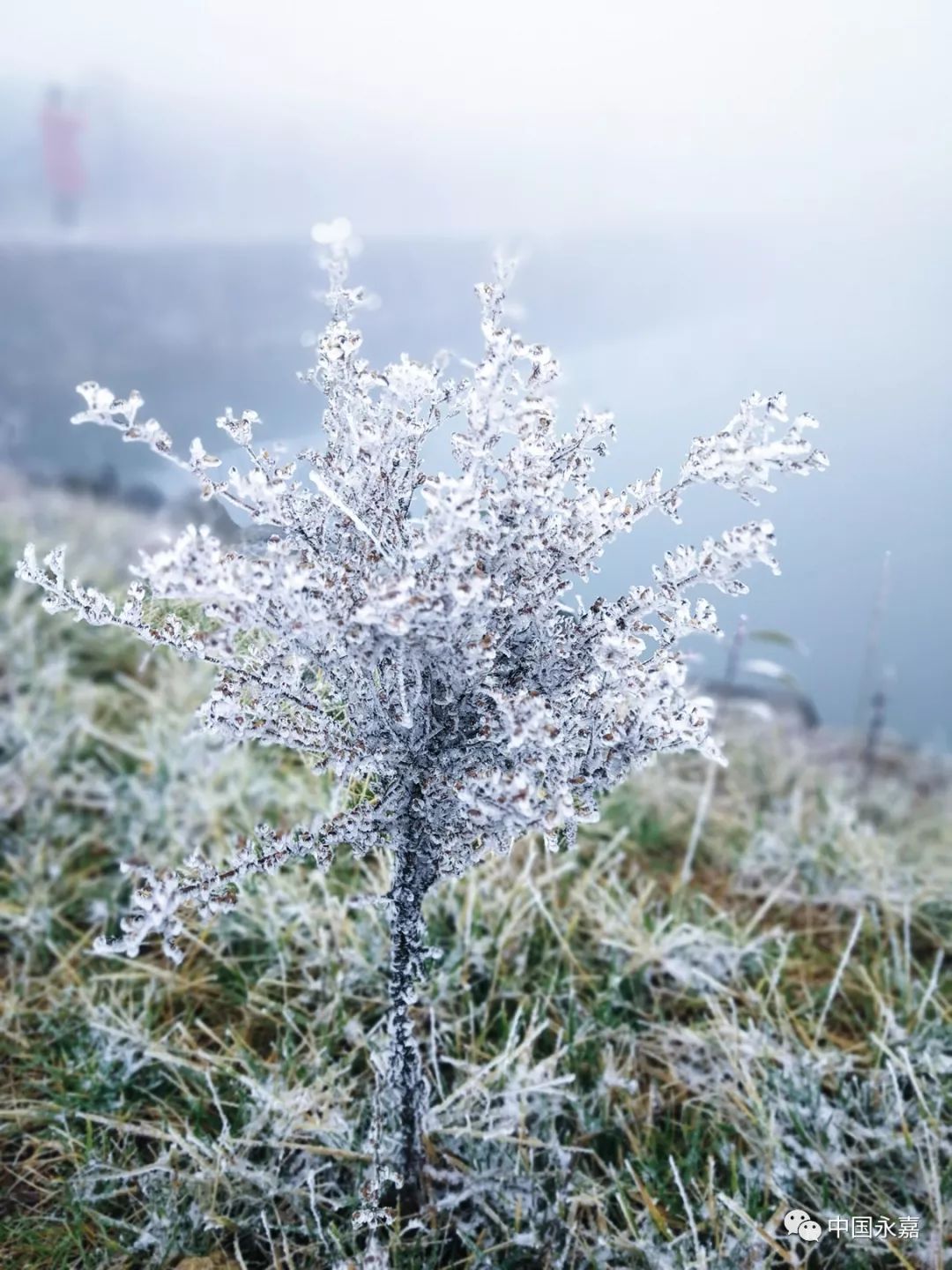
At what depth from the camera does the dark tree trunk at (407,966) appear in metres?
1.50

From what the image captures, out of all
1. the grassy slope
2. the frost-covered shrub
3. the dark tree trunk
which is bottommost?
the grassy slope

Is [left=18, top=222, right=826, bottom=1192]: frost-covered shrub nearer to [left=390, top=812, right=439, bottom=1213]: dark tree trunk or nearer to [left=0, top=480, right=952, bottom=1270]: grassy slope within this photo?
[left=390, top=812, right=439, bottom=1213]: dark tree trunk

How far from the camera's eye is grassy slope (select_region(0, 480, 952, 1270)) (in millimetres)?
1664

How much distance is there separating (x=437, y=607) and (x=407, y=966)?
2.13ft

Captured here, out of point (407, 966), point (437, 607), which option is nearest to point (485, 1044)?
point (407, 966)

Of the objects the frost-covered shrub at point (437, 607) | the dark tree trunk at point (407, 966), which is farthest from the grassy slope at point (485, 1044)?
the frost-covered shrub at point (437, 607)

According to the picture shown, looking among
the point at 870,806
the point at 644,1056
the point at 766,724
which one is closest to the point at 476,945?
the point at 644,1056

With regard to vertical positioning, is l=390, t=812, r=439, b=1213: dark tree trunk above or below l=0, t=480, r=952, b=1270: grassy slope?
above

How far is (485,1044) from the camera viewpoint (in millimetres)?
1977

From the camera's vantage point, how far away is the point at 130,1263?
161 centimetres

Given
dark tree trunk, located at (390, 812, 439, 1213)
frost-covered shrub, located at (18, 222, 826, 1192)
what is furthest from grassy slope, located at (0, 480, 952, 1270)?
frost-covered shrub, located at (18, 222, 826, 1192)

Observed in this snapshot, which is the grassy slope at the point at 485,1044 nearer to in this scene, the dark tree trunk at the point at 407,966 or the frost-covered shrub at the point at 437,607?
the dark tree trunk at the point at 407,966

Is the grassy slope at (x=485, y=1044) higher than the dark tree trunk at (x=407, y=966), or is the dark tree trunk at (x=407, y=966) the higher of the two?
the dark tree trunk at (x=407, y=966)

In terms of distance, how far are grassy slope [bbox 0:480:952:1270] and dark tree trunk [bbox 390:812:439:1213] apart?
0.41 feet
